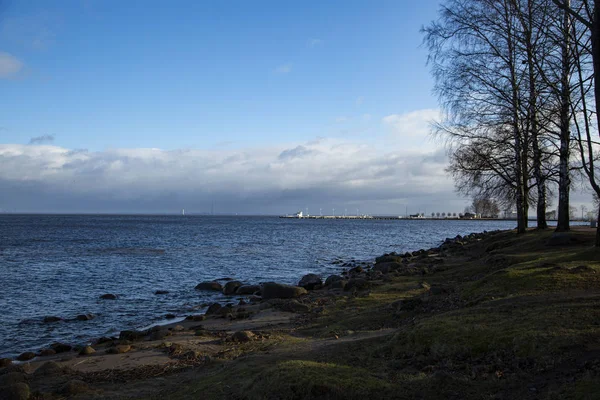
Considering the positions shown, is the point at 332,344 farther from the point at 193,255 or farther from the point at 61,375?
the point at 193,255

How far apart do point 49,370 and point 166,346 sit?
2.63 m

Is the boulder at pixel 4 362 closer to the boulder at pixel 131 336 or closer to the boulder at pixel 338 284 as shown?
the boulder at pixel 131 336

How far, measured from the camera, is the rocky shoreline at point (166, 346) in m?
8.80

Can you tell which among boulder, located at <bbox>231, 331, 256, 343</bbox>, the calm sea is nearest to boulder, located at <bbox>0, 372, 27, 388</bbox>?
the calm sea

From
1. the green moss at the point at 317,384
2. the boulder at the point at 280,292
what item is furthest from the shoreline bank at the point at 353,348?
the boulder at the point at 280,292

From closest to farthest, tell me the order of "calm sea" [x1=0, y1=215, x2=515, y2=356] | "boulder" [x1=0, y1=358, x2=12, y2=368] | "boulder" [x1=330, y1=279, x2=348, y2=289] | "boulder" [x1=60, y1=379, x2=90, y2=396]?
"boulder" [x1=60, y1=379, x2=90, y2=396] → "boulder" [x1=0, y1=358, x2=12, y2=368] → "calm sea" [x1=0, y1=215, x2=515, y2=356] → "boulder" [x1=330, y1=279, x2=348, y2=289]

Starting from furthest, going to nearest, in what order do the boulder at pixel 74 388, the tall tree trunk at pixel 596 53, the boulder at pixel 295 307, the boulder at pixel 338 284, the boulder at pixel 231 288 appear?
the boulder at pixel 231 288 < the boulder at pixel 338 284 < the boulder at pixel 295 307 < the tall tree trunk at pixel 596 53 < the boulder at pixel 74 388

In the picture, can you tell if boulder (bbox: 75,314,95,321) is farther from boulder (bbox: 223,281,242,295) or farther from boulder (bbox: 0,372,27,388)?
boulder (bbox: 0,372,27,388)

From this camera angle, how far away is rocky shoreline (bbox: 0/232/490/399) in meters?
8.80

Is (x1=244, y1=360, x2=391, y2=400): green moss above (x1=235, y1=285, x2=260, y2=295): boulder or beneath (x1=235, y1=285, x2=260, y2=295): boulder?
above

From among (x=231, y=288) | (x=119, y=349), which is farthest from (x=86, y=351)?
(x=231, y=288)

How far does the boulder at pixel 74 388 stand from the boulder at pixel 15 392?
0.56m

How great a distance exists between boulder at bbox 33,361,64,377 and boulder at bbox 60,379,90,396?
150 cm

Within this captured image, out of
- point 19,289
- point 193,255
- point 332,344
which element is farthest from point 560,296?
point 193,255
